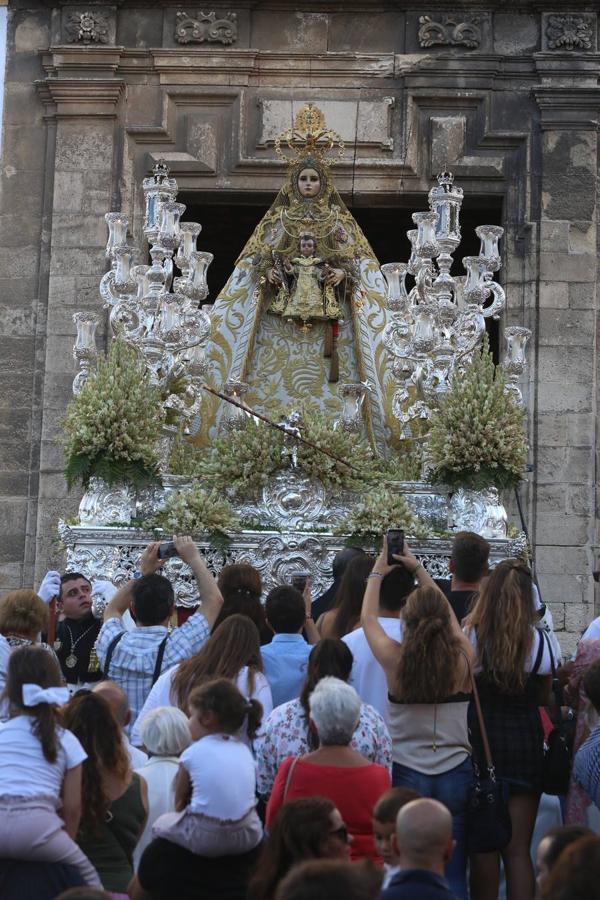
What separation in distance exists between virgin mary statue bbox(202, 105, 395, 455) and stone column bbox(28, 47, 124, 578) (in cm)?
286

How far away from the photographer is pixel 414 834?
481 centimetres

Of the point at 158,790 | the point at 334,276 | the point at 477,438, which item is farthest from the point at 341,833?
the point at 334,276

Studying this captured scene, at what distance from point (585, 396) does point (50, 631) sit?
7.01 metres

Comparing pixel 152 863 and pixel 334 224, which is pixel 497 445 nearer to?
pixel 334 224

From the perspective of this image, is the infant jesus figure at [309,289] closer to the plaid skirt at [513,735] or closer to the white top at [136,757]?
the plaid skirt at [513,735]

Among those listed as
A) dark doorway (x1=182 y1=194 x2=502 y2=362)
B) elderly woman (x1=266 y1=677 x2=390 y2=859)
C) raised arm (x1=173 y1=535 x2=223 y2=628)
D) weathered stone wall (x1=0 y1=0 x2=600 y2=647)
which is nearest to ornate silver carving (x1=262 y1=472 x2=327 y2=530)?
raised arm (x1=173 y1=535 x2=223 y2=628)

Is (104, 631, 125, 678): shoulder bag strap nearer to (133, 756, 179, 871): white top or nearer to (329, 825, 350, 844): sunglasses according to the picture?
(133, 756, 179, 871): white top

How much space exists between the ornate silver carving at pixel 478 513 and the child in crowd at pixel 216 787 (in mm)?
5120

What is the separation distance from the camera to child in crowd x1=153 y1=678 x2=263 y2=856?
5.60 meters

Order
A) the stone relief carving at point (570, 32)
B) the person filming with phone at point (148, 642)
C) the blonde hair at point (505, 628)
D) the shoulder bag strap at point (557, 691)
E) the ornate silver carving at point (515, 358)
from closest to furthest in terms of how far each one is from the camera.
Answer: the blonde hair at point (505, 628) → the shoulder bag strap at point (557, 691) → the person filming with phone at point (148, 642) → the ornate silver carving at point (515, 358) → the stone relief carving at point (570, 32)

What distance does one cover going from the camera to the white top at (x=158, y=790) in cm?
611

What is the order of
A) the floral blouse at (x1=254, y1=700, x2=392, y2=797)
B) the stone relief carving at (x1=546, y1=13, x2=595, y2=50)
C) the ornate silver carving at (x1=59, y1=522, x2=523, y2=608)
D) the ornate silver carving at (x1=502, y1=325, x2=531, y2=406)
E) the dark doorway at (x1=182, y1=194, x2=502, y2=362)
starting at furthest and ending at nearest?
the dark doorway at (x1=182, y1=194, x2=502, y2=362)
the stone relief carving at (x1=546, y1=13, x2=595, y2=50)
the ornate silver carving at (x1=502, y1=325, x2=531, y2=406)
the ornate silver carving at (x1=59, y1=522, x2=523, y2=608)
the floral blouse at (x1=254, y1=700, x2=392, y2=797)

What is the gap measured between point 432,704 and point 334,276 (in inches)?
244

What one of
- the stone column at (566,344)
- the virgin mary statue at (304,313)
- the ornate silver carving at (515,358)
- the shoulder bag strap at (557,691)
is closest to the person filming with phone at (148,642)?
the shoulder bag strap at (557,691)
